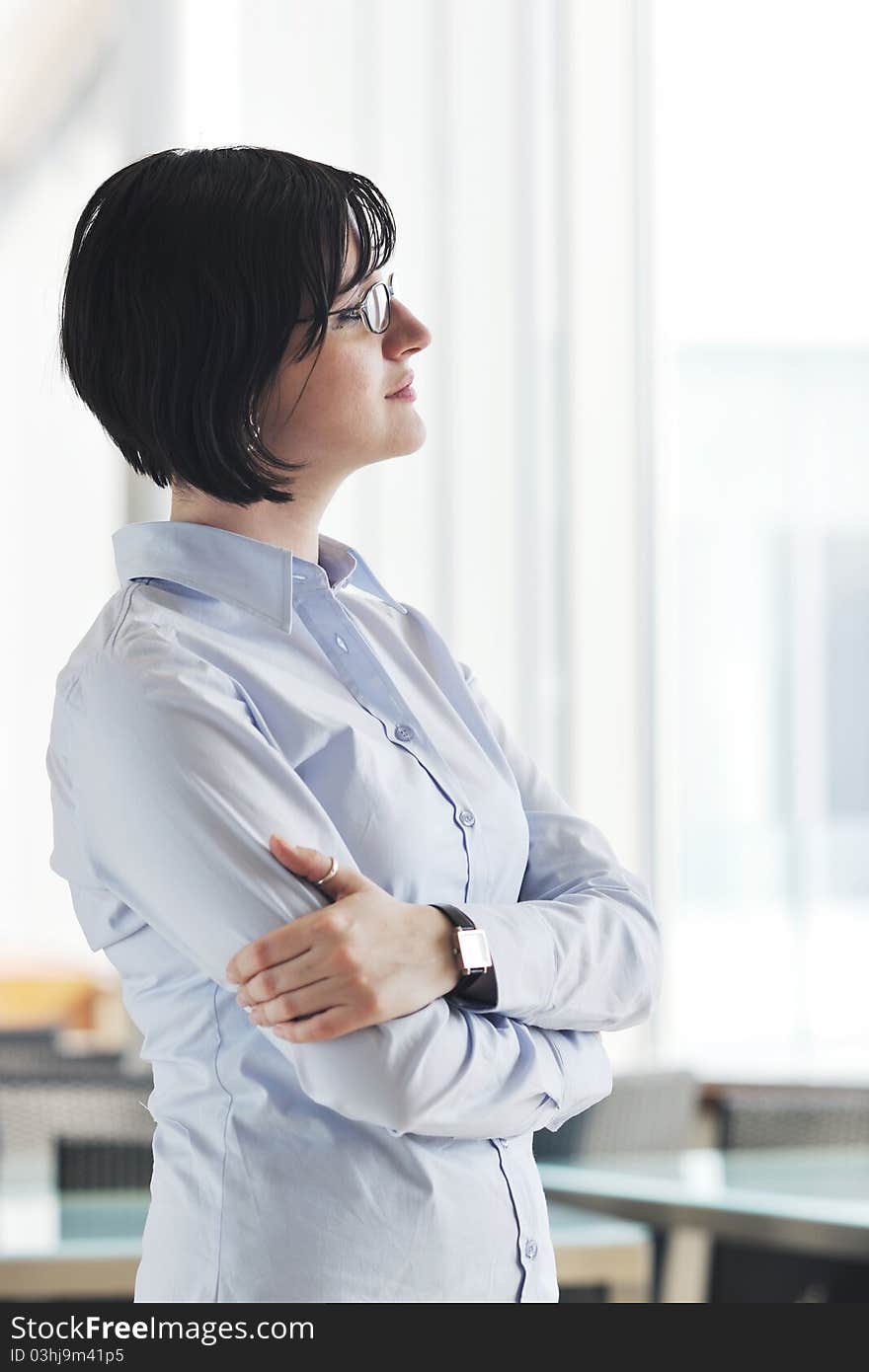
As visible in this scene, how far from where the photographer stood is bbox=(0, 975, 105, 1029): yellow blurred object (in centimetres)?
771

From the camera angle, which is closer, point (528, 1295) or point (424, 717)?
point (528, 1295)

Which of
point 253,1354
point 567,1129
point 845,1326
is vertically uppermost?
point 253,1354

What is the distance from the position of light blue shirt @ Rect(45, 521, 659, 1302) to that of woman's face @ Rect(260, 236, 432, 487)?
0.09 metres

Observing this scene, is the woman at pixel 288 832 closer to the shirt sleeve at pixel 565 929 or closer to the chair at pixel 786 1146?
the shirt sleeve at pixel 565 929

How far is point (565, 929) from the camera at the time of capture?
139cm

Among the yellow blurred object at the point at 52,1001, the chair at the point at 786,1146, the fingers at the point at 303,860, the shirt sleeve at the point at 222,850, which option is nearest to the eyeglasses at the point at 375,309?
the shirt sleeve at the point at 222,850

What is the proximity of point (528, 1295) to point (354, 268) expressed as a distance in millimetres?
792

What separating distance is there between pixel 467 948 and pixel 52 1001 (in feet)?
22.3

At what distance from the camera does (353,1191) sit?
1252 millimetres

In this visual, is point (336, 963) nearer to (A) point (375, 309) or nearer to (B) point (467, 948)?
(B) point (467, 948)

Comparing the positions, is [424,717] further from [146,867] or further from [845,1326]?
[845,1326]

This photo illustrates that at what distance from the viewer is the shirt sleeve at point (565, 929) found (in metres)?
1.31

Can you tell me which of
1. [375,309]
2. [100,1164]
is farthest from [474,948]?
[100,1164]

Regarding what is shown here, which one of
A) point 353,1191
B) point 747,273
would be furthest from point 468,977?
point 747,273
